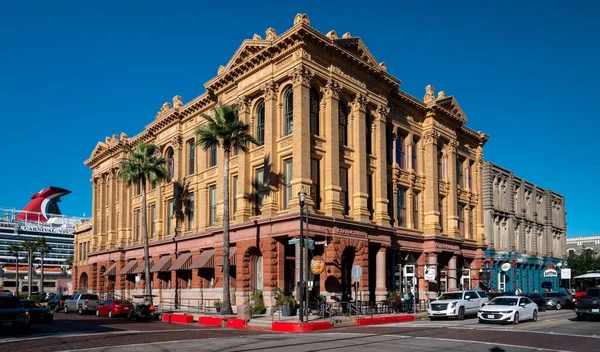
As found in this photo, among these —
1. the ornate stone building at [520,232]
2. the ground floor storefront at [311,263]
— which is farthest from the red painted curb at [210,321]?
the ornate stone building at [520,232]

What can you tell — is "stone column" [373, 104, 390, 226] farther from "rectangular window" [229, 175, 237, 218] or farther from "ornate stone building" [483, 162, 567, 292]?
"ornate stone building" [483, 162, 567, 292]

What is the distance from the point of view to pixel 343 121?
129ft

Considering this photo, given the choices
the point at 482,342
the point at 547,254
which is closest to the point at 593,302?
the point at 482,342

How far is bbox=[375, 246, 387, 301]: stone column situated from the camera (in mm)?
38844

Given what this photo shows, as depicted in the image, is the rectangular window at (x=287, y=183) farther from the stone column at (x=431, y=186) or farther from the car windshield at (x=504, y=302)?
the stone column at (x=431, y=186)

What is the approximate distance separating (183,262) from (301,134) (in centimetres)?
1743

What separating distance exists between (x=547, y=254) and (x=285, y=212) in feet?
153

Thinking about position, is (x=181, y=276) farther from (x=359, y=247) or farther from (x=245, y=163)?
(x=359, y=247)

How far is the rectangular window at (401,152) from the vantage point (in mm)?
45487

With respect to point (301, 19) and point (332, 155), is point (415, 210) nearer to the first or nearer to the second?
point (332, 155)

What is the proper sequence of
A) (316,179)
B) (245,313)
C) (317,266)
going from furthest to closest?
(316,179)
(317,266)
(245,313)

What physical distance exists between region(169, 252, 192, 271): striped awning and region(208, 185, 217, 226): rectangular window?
11.3 ft

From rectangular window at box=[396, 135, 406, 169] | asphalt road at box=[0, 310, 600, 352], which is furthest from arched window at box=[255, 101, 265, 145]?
asphalt road at box=[0, 310, 600, 352]

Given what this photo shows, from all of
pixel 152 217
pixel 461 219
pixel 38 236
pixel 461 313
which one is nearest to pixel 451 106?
pixel 461 219
